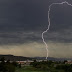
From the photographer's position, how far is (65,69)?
12019 cm

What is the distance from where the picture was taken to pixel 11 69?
9481 cm

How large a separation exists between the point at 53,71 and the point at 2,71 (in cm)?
2777

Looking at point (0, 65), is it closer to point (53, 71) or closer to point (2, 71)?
point (2, 71)

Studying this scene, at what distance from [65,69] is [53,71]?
749 cm

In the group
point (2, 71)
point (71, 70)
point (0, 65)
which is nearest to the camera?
point (2, 71)

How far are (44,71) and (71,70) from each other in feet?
37.7

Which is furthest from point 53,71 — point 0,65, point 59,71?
point 0,65

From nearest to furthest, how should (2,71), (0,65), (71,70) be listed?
(2,71) → (0,65) → (71,70)

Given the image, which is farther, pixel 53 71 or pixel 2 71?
pixel 53 71

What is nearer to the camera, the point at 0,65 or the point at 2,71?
the point at 2,71

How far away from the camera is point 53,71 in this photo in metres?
115

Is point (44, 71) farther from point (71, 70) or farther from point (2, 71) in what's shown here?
point (2, 71)

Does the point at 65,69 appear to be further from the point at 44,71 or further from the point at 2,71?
the point at 2,71

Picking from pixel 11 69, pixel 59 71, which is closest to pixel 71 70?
pixel 59 71
